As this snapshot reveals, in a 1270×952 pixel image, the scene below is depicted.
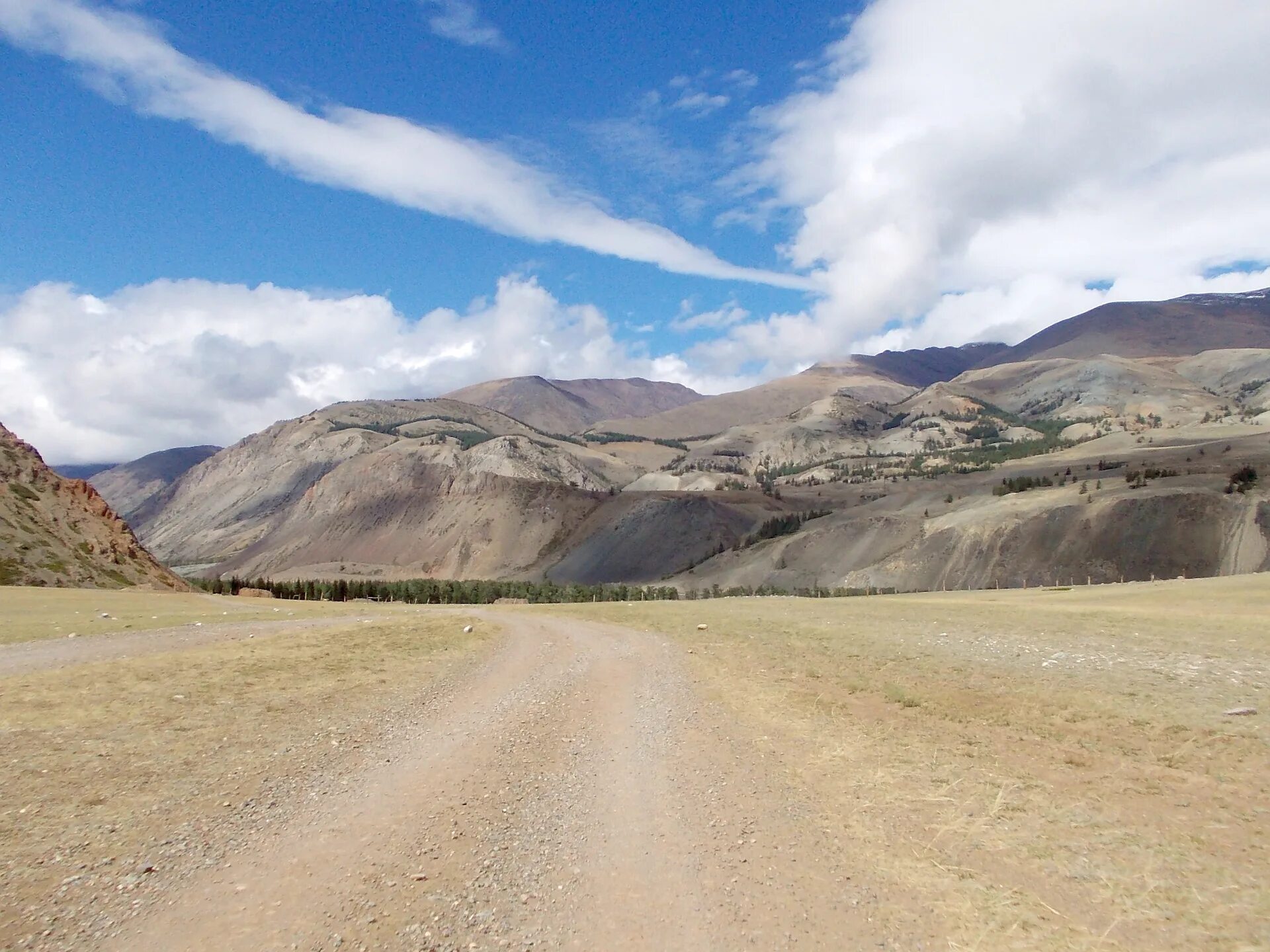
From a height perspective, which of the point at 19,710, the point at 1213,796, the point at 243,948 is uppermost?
the point at 19,710

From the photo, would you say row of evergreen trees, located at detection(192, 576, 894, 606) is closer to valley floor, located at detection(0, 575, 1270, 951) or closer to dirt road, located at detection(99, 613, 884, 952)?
valley floor, located at detection(0, 575, 1270, 951)

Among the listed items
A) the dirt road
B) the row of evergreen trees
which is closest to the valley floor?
the dirt road

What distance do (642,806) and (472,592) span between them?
301 ft

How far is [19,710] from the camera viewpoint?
12.0 metres

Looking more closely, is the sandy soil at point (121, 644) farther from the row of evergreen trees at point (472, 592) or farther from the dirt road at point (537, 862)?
the row of evergreen trees at point (472, 592)

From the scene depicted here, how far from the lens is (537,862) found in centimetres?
713

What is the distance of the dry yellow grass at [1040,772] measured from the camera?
20.0 feet

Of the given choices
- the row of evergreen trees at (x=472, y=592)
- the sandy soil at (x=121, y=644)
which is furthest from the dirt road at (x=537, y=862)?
the row of evergreen trees at (x=472, y=592)

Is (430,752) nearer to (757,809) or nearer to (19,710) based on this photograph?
(757,809)

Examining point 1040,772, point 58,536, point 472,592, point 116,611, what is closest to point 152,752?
point 1040,772

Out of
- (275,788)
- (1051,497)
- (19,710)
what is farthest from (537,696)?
(1051,497)

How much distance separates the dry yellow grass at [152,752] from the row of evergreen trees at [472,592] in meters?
68.2

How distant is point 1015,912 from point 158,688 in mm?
14967

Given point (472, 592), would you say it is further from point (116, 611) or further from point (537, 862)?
point (537, 862)
